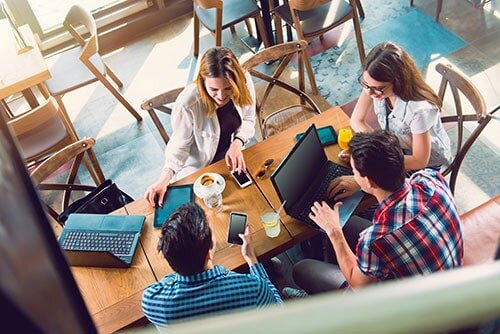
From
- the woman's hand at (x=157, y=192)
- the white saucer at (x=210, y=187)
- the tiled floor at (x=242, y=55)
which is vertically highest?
the woman's hand at (x=157, y=192)

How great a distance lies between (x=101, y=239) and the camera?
7.45 ft

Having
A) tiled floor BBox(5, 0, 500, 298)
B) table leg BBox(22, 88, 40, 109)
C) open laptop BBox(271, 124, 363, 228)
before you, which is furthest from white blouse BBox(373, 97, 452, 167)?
table leg BBox(22, 88, 40, 109)

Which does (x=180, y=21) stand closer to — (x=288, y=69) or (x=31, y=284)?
(x=288, y=69)

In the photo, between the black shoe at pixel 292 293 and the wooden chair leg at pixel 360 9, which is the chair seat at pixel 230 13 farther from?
the black shoe at pixel 292 293

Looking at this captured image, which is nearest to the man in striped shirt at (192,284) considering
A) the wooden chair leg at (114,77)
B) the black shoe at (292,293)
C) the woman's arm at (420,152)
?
the black shoe at (292,293)

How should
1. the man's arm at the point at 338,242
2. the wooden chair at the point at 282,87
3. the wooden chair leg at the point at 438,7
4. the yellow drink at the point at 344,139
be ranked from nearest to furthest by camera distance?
the man's arm at the point at 338,242, the yellow drink at the point at 344,139, the wooden chair at the point at 282,87, the wooden chair leg at the point at 438,7

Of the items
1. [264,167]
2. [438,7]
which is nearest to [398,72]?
[264,167]

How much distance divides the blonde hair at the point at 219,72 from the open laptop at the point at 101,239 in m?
0.65

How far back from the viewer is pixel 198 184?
246 centimetres

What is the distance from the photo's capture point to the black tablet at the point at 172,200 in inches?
94.7

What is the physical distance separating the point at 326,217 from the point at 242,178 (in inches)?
18.1

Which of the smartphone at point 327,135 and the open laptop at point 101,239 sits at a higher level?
the open laptop at point 101,239

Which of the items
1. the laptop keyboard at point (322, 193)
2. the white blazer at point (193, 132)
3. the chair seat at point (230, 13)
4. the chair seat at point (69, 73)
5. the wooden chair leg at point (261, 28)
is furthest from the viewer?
the wooden chair leg at point (261, 28)

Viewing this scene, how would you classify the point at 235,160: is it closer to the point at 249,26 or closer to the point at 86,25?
the point at 86,25
